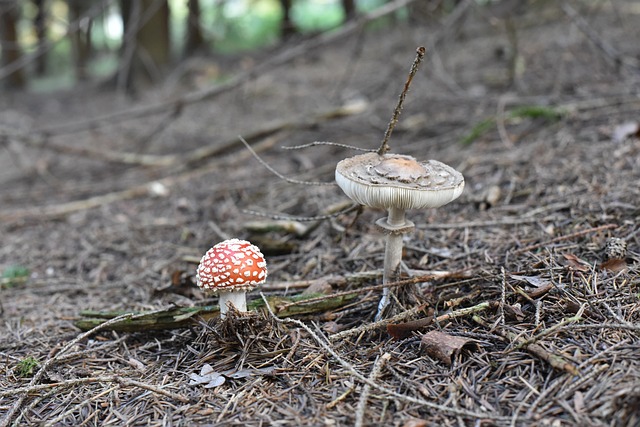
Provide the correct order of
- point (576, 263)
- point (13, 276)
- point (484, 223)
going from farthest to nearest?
point (13, 276), point (484, 223), point (576, 263)

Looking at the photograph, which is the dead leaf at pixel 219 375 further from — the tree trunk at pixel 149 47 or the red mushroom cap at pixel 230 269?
the tree trunk at pixel 149 47

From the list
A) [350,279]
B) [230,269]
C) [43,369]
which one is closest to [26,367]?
[43,369]

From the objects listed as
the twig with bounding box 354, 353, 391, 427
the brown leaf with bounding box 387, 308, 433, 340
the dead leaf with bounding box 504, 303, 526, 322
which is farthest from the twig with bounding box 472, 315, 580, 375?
the twig with bounding box 354, 353, 391, 427

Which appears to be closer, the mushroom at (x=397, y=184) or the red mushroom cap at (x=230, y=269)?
the mushroom at (x=397, y=184)

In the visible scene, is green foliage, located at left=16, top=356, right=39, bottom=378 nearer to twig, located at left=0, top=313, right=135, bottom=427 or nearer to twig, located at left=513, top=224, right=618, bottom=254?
twig, located at left=0, top=313, right=135, bottom=427

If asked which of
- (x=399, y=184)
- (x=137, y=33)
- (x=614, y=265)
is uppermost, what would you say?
(x=137, y=33)

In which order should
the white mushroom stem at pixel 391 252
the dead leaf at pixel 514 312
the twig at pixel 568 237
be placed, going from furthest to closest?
the twig at pixel 568 237, the white mushroom stem at pixel 391 252, the dead leaf at pixel 514 312

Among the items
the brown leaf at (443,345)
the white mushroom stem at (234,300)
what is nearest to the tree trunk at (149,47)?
the white mushroom stem at (234,300)

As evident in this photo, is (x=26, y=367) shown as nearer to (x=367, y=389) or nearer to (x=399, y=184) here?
(x=367, y=389)
